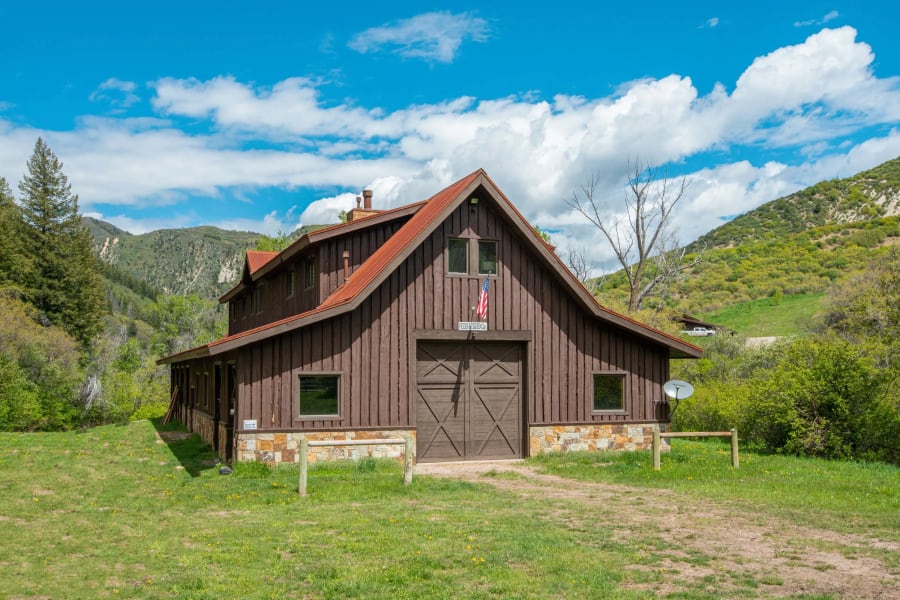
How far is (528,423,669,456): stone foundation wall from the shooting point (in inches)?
751

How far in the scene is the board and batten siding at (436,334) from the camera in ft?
54.8

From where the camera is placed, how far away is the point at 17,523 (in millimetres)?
11500

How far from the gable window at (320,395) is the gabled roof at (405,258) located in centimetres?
142

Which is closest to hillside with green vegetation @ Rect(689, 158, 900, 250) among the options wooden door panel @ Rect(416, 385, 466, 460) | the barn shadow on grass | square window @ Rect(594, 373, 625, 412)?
square window @ Rect(594, 373, 625, 412)

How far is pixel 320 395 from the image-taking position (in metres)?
17.1

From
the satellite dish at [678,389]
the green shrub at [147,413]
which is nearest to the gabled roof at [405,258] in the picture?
the satellite dish at [678,389]

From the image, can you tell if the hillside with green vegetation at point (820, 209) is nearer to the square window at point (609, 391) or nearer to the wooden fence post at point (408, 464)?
the square window at point (609, 391)

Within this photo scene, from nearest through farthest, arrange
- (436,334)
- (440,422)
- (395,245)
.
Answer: (436,334)
(440,422)
(395,245)

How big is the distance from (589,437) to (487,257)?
512 centimetres

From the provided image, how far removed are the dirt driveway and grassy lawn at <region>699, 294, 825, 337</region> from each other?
29.8 m

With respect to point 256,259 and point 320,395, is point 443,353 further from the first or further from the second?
point 256,259

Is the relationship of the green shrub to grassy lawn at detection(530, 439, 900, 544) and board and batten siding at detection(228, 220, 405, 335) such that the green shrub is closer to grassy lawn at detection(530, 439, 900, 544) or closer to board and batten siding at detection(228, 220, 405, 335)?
board and batten siding at detection(228, 220, 405, 335)

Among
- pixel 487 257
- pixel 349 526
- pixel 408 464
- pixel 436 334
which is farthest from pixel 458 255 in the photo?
pixel 349 526

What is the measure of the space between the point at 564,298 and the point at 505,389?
2.73 meters
